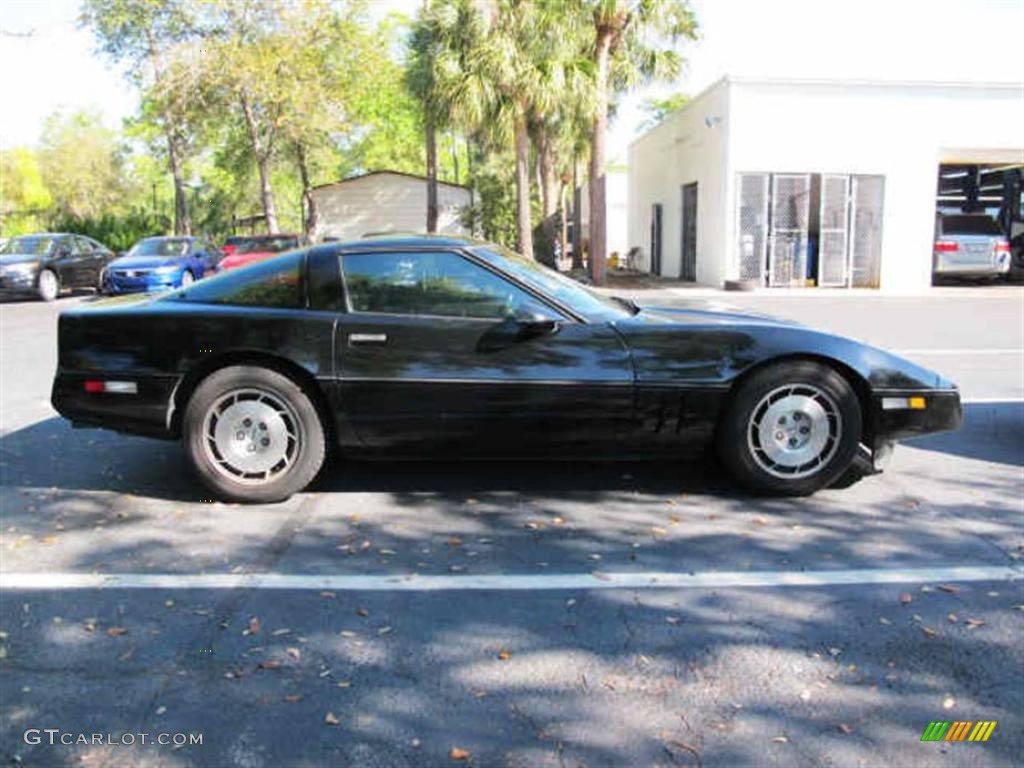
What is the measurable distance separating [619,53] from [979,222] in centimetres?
1000

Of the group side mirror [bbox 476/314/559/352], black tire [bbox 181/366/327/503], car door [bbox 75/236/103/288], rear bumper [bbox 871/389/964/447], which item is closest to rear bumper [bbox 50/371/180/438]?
black tire [bbox 181/366/327/503]

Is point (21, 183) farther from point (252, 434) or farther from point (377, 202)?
point (252, 434)

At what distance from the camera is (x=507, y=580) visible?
3.82 meters

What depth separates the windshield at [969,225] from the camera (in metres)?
22.6

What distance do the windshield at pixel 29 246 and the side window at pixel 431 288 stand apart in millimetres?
18064

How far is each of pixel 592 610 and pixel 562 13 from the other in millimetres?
21454

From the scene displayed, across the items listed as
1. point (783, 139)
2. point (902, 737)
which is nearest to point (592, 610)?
point (902, 737)

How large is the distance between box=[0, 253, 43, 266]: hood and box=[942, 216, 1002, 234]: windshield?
68.2 ft

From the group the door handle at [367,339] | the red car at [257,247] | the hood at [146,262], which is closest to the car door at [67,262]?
the hood at [146,262]

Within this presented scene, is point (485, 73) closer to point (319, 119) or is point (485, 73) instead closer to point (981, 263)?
point (319, 119)

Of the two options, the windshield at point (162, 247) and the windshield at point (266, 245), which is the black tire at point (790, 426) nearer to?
the windshield at point (266, 245)

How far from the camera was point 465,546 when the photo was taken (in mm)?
4215

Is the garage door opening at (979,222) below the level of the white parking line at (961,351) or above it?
above

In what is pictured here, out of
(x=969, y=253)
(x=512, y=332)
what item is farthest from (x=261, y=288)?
(x=969, y=253)
